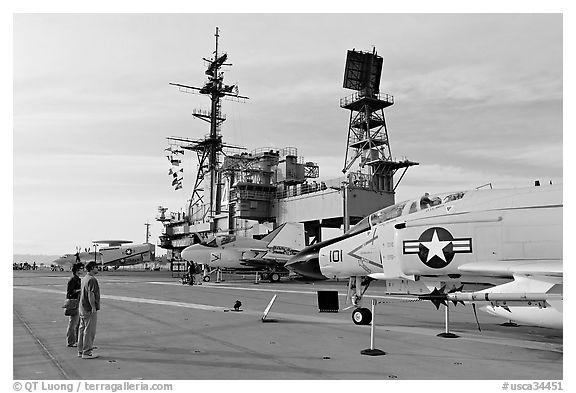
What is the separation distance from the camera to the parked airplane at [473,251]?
26.0 feet

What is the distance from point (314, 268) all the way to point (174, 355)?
5324 mm

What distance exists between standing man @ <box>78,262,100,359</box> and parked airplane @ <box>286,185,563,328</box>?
20.2ft

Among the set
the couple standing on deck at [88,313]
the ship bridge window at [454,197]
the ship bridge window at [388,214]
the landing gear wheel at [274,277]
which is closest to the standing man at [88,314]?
the couple standing on deck at [88,313]

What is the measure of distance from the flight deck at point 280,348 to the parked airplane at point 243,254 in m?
20.2

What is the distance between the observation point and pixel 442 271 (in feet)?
32.0

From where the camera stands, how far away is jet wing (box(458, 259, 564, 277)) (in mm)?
7699

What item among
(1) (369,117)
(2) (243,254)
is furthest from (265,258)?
(1) (369,117)

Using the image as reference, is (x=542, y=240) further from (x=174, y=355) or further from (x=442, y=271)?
(x=174, y=355)

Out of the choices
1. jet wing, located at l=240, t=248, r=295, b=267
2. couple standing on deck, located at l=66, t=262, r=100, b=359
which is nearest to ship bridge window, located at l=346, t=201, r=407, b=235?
couple standing on deck, located at l=66, t=262, r=100, b=359

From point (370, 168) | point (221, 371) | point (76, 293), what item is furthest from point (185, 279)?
point (221, 371)

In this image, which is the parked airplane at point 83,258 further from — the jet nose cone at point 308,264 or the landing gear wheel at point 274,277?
the jet nose cone at point 308,264

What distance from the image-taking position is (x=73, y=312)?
29.2 feet

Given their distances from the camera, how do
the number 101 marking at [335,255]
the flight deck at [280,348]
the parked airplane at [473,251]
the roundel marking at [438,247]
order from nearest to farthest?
the flight deck at [280,348] < the parked airplane at [473,251] < the roundel marking at [438,247] < the number 101 marking at [335,255]

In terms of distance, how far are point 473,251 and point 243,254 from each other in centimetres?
2723
